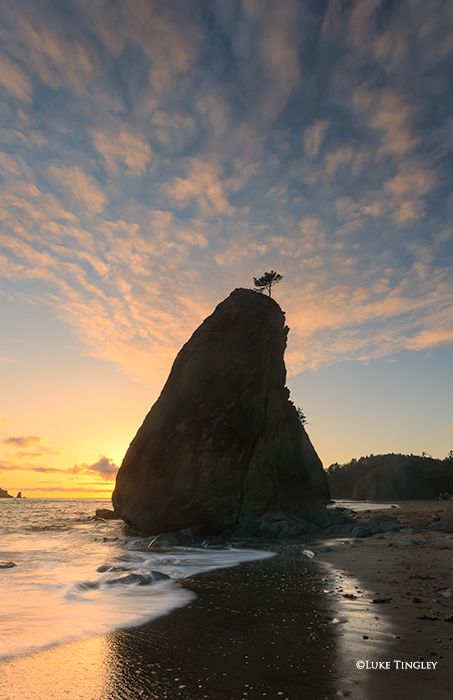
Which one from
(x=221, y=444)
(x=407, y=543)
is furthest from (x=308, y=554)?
(x=221, y=444)

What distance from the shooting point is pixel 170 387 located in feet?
95.4

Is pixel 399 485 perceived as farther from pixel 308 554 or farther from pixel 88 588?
pixel 88 588

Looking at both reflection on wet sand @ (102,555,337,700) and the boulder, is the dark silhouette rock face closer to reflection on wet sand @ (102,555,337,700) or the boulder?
the boulder

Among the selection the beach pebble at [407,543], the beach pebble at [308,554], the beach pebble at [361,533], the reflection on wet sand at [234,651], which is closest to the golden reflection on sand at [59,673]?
the reflection on wet sand at [234,651]

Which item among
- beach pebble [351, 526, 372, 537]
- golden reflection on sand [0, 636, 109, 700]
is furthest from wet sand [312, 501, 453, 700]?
beach pebble [351, 526, 372, 537]

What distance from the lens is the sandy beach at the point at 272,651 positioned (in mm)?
4344

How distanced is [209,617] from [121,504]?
21507mm

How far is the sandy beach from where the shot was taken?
4.34m

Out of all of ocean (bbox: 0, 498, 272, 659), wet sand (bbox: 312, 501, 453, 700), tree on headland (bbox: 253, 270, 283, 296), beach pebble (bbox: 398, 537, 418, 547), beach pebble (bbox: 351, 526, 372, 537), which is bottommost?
ocean (bbox: 0, 498, 272, 659)

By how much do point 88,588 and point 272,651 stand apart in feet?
25.8

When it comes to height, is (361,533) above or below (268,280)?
below

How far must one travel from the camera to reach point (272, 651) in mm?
5383

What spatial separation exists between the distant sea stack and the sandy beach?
1580cm

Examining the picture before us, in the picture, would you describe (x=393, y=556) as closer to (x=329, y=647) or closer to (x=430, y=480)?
(x=329, y=647)
